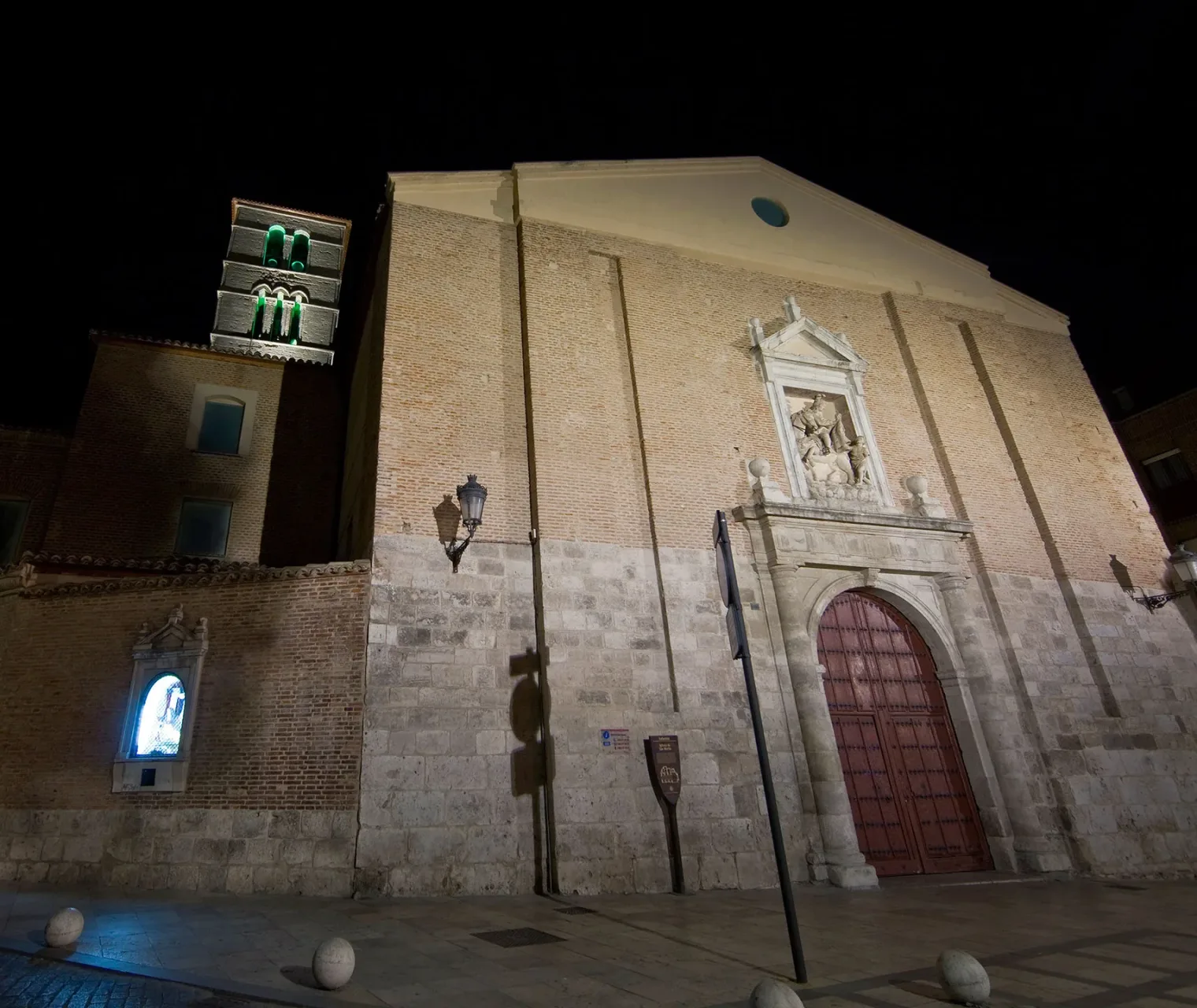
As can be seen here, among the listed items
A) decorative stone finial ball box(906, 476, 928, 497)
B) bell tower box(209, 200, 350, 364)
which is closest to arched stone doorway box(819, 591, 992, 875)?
decorative stone finial ball box(906, 476, 928, 497)

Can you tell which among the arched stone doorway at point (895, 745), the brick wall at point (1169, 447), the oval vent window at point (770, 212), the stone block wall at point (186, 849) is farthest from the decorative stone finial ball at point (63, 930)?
the brick wall at point (1169, 447)

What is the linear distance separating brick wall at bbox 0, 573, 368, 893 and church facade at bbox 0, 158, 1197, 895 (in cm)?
4

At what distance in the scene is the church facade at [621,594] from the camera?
8094 mm

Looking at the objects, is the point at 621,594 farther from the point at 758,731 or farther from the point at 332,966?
the point at 332,966

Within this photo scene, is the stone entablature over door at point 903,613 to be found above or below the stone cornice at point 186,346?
below

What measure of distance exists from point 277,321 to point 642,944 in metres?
24.4

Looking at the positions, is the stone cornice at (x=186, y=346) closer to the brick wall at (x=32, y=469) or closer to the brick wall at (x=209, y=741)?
the brick wall at (x=32, y=469)

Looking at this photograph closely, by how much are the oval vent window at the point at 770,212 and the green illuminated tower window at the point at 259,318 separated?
17.3 meters

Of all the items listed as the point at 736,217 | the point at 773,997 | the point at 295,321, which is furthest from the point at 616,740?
the point at 295,321

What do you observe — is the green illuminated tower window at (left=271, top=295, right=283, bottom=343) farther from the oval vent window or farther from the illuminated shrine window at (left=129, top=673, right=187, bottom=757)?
the illuminated shrine window at (left=129, top=673, right=187, bottom=757)

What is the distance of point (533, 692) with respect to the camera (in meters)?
8.80

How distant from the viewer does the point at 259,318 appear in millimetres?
24344

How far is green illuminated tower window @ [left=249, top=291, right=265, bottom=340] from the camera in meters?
24.0

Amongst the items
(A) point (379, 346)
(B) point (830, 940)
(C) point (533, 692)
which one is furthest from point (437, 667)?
(A) point (379, 346)
